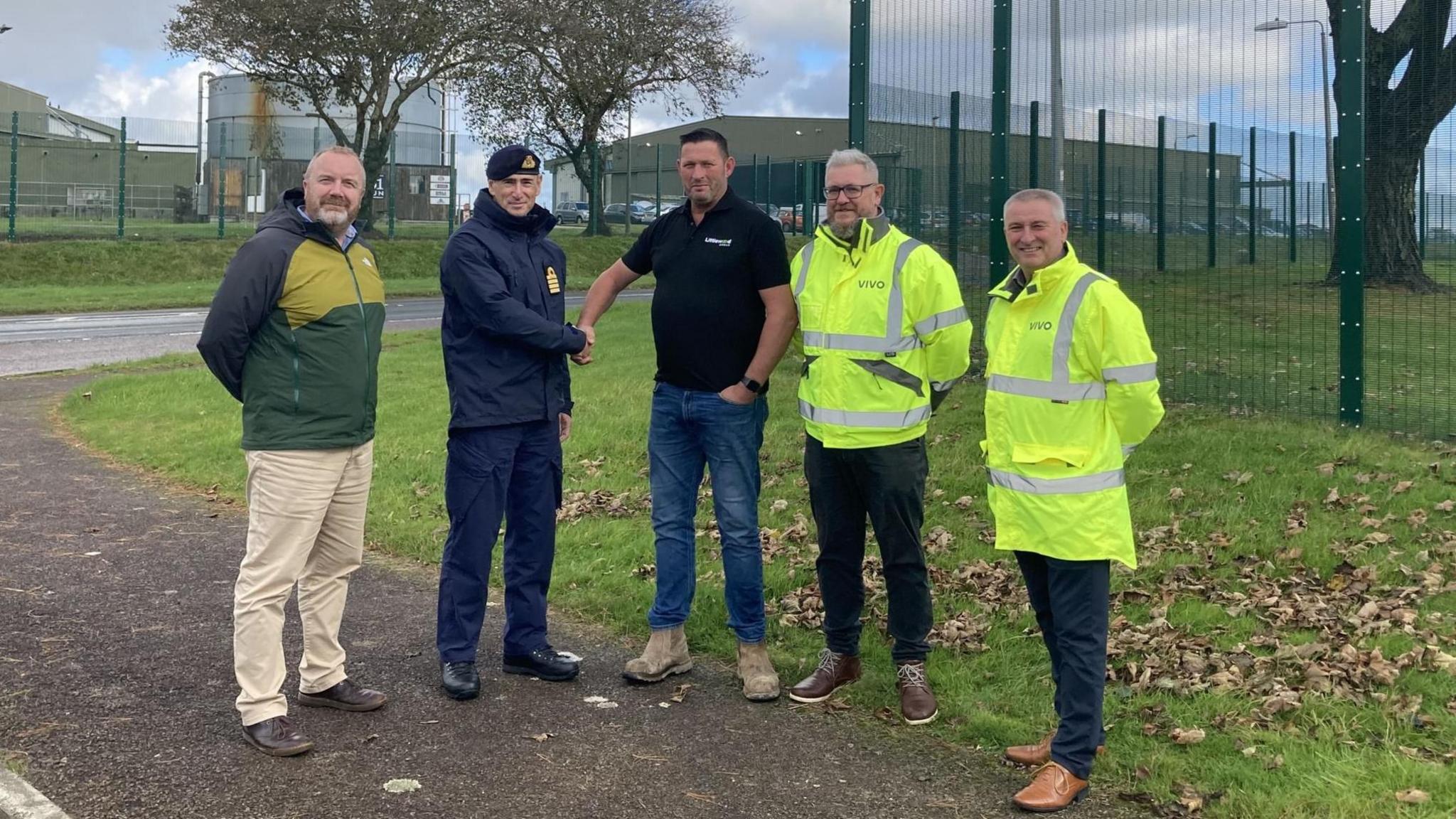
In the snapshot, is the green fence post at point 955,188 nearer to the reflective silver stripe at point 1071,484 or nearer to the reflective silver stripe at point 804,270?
the reflective silver stripe at point 804,270

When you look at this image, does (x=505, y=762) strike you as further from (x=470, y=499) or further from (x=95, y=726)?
(x=95, y=726)

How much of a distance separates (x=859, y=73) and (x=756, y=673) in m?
7.21

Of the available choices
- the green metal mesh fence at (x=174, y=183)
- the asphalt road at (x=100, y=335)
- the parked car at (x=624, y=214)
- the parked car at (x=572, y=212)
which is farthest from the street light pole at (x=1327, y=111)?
the parked car at (x=572, y=212)

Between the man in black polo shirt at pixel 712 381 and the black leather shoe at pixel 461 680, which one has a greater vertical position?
the man in black polo shirt at pixel 712 381

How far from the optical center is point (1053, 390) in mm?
4195

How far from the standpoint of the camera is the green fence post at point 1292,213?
9.61 metres

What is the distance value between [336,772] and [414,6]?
30060 millimetres

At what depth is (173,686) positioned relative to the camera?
513 cm

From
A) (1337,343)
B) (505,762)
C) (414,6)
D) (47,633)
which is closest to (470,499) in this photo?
(505,762)

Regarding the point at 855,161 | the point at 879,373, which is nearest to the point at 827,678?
the point at 879,373

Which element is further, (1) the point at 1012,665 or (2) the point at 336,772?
(1) the point at 1012,665

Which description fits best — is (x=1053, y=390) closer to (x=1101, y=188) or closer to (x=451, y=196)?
(x=1101, y=188)

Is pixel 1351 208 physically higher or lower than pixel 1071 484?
higher

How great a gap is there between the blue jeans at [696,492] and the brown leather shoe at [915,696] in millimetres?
614
